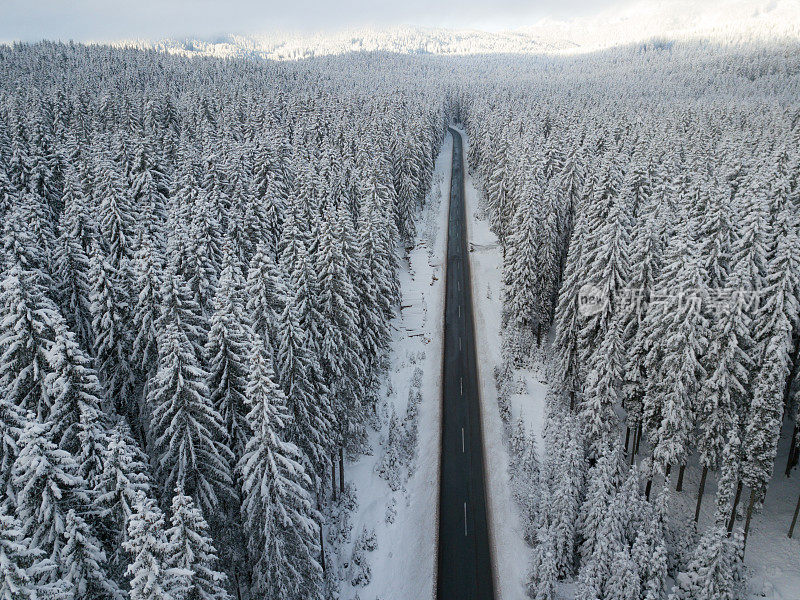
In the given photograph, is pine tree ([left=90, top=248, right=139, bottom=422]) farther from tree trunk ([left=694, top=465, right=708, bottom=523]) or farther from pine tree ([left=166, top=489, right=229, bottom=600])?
tree trunk ([left=694, top=465, right=708, bottom=523])

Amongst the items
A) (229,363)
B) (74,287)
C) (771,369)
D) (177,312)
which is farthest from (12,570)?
(771,369)

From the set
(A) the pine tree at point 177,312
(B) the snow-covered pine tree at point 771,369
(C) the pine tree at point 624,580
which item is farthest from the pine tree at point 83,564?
(B) the snow-covered pine tree at point 771,369

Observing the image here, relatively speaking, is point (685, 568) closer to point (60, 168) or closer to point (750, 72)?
point (60, 168)

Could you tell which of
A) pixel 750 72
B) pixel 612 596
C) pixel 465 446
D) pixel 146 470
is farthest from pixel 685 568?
pixel 750 72

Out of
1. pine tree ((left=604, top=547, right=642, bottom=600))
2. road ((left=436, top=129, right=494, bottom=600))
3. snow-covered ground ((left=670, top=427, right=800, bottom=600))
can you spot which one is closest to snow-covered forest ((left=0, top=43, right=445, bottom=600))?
road ((left=436, top=129, right=494, bottom=600))

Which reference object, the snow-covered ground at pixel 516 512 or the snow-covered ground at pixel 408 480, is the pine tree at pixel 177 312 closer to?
the snow-covered ground at pixel 408 480

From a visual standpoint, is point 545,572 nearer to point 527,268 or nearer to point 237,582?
point 237,582
